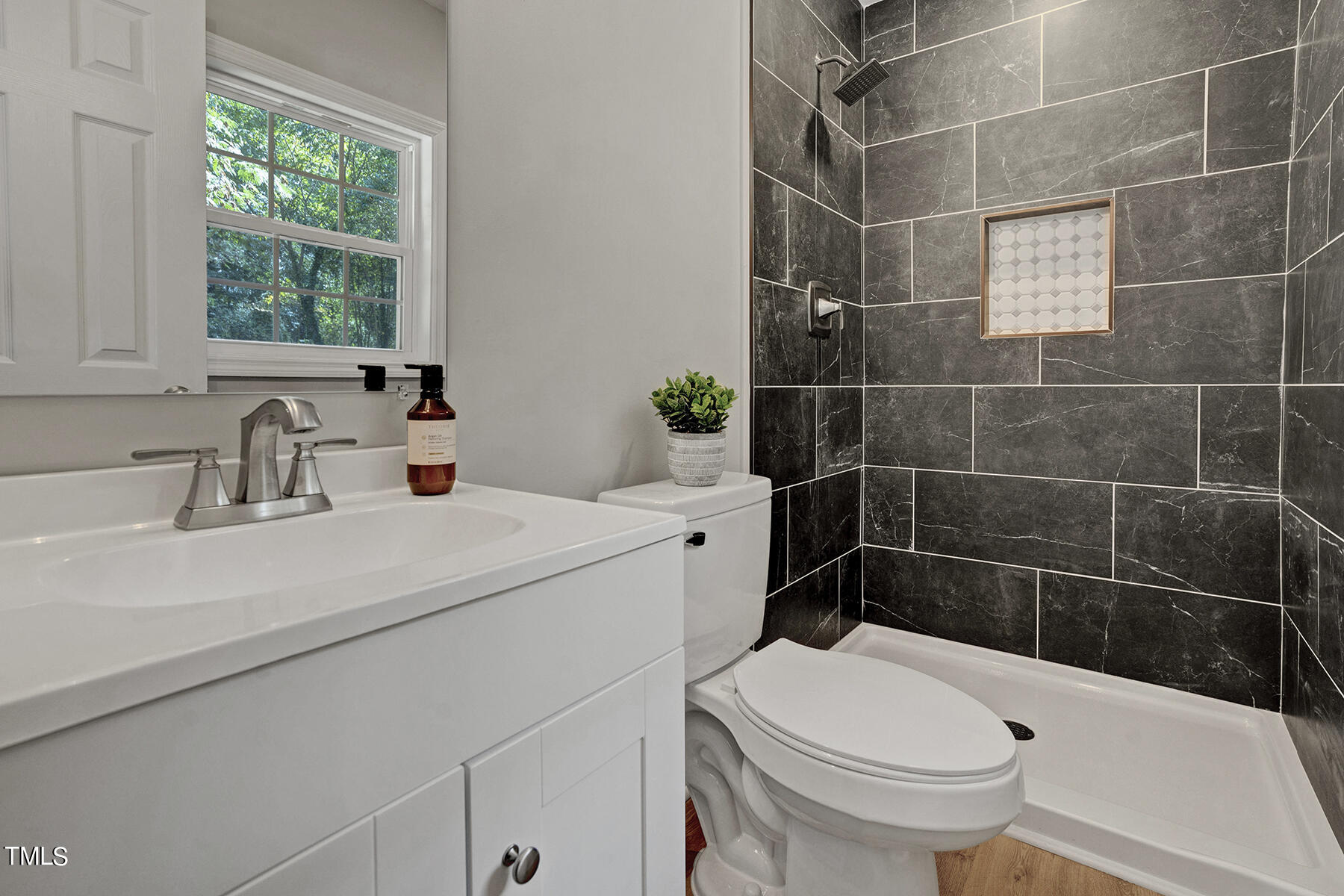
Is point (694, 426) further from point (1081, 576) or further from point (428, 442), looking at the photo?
point (1081, 576)

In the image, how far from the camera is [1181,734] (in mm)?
1729

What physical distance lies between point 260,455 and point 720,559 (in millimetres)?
776

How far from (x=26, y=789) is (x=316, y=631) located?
154 mm

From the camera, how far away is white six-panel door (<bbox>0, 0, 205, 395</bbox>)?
2.21 feet

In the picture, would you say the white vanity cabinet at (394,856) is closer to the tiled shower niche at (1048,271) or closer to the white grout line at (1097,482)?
the white grout line at (1097,482)

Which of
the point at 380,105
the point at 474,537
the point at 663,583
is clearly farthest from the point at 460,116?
the point at 663,583

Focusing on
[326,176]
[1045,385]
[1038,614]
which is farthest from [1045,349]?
[326,176]

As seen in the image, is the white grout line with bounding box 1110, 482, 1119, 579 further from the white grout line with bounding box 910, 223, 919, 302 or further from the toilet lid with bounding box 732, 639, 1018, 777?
the toilet lid with bounding box 732, 639, 1018, 777

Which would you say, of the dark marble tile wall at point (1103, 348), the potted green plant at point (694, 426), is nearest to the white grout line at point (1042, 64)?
the dark marble tile wall at point (1103, 348)

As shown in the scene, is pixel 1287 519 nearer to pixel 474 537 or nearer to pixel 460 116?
pixel 474 537

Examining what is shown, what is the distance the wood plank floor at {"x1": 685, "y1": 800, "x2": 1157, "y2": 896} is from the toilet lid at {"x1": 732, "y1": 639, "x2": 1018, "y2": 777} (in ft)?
1.29

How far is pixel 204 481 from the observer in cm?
78

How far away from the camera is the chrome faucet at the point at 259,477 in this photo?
0.76 m

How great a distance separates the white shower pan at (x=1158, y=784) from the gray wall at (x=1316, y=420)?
3.2 inches
